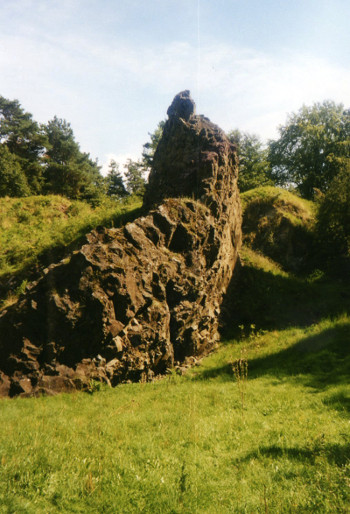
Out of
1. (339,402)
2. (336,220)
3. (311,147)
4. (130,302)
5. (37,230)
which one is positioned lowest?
(339,402)

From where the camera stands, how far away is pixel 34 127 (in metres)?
39.0

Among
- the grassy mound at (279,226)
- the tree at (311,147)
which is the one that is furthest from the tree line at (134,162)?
the grassy mound at (279,226)

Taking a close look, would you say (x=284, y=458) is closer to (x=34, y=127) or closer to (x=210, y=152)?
(x=210, y=152)

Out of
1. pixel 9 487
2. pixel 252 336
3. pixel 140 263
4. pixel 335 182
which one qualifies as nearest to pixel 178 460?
pixel 9 487

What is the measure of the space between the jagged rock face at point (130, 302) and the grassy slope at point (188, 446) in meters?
1.10

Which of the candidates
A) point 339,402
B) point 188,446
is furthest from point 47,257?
point 339,402

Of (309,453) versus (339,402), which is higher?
(309,453)

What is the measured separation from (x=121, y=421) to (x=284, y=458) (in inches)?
151

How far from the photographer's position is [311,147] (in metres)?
42.8

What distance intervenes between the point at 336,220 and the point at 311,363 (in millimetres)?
15867

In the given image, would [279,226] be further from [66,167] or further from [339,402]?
[66,167]

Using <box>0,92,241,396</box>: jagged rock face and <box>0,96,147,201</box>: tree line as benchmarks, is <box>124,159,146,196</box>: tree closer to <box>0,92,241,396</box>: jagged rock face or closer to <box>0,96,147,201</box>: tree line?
<box>0,96,147,201</box>: tree line

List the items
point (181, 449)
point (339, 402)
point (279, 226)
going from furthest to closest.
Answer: point (279, 226)
point (339, 402)
point (181, 449)

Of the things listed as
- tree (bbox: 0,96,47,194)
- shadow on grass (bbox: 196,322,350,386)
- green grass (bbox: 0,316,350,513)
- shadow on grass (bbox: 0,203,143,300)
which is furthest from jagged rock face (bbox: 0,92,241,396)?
tree (bbox: 0,96,47,194)
